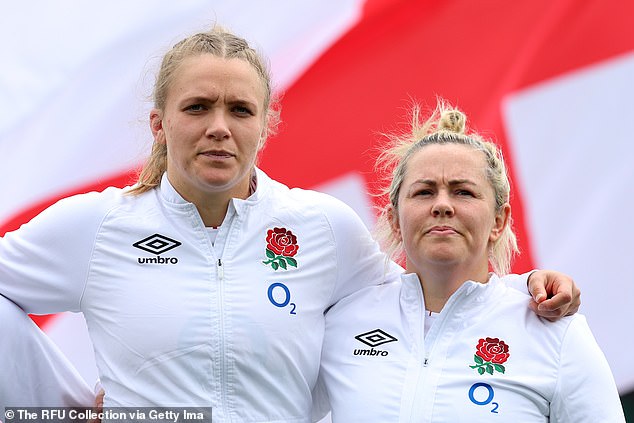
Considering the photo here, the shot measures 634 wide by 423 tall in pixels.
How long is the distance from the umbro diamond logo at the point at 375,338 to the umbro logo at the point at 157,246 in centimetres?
69

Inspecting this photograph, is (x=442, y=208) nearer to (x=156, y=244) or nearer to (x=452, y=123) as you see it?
(x=452, y=123)

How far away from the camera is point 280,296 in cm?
386

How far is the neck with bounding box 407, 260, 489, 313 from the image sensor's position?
12.7ft

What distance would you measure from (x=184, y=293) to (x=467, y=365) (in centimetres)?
94

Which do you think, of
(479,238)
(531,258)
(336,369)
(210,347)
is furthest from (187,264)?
(531,258)

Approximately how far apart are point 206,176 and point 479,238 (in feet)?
3.04

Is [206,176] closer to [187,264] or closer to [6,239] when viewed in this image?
[187,264]

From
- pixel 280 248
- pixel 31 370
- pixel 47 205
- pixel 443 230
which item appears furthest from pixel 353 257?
pixel 47 205

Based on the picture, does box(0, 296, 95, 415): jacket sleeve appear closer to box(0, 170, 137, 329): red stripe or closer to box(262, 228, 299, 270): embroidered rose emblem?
box(262, 228, 299, 270): embroidered rose emblem

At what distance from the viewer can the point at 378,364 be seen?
Result: 3.81 meters

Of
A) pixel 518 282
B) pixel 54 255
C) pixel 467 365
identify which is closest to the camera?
pixel 467 365

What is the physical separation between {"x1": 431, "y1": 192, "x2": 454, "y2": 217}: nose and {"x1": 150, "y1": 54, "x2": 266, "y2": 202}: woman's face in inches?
24.6

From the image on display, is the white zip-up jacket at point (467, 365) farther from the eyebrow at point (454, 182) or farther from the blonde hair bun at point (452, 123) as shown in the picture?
the blonde hair bun at point (452, 123)
